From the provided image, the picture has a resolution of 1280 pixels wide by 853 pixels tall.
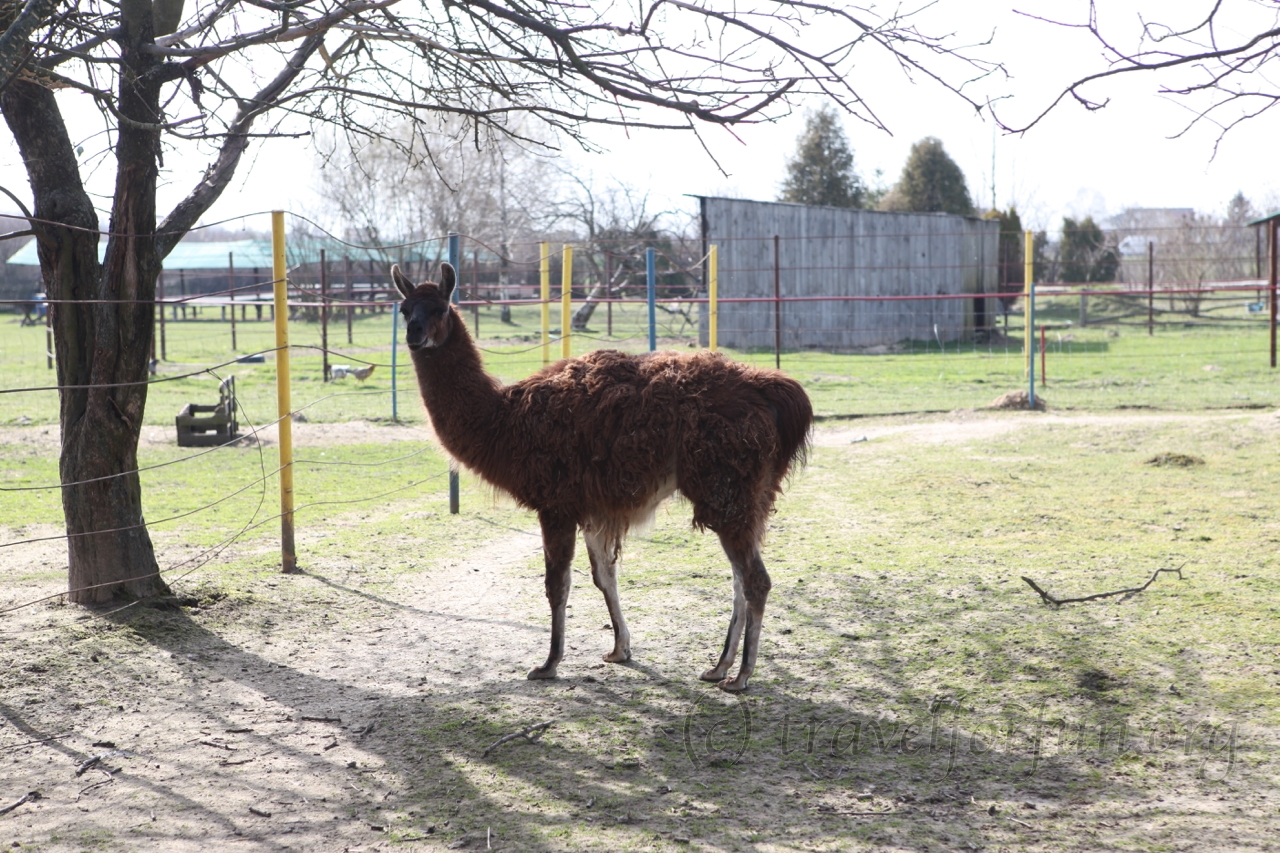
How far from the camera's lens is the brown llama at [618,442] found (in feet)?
14.9

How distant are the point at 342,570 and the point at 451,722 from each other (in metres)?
2.72

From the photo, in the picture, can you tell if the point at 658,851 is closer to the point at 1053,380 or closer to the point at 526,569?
the point at 526,569

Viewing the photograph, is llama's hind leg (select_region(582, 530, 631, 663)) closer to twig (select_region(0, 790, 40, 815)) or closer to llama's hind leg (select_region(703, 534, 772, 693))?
llama's hind leg (select_region(703, 534, 772, 693))

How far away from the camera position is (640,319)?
32.1m

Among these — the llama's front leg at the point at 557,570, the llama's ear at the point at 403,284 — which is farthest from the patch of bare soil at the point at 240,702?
the llama's ear at the point at 403,284

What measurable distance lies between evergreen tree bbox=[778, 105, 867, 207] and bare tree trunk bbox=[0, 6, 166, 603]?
110ft

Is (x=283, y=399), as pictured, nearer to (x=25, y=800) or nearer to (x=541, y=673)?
(x=541, y=673)

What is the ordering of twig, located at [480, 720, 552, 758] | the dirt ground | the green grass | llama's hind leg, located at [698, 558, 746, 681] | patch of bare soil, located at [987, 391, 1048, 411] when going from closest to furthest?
1. the dirt ground
2. twig, located at [480, 720, 552, 758]
3. llama's hind leg, located at [698, 558, 746, 681]
4. patch of bare soil, located at [987, 391, 1048, 411]
5. the green grass

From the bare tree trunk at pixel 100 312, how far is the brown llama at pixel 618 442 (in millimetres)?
1576

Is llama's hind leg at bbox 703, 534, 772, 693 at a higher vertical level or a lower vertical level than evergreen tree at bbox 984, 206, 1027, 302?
lower

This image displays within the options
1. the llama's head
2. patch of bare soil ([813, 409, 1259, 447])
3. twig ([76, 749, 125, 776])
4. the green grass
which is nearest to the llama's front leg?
the llama's head

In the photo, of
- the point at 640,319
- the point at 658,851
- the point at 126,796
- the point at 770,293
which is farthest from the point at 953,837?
the point at 640,319

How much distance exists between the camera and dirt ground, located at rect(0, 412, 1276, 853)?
129 inches

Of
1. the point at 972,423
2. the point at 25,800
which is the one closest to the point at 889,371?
the point at 972,423
